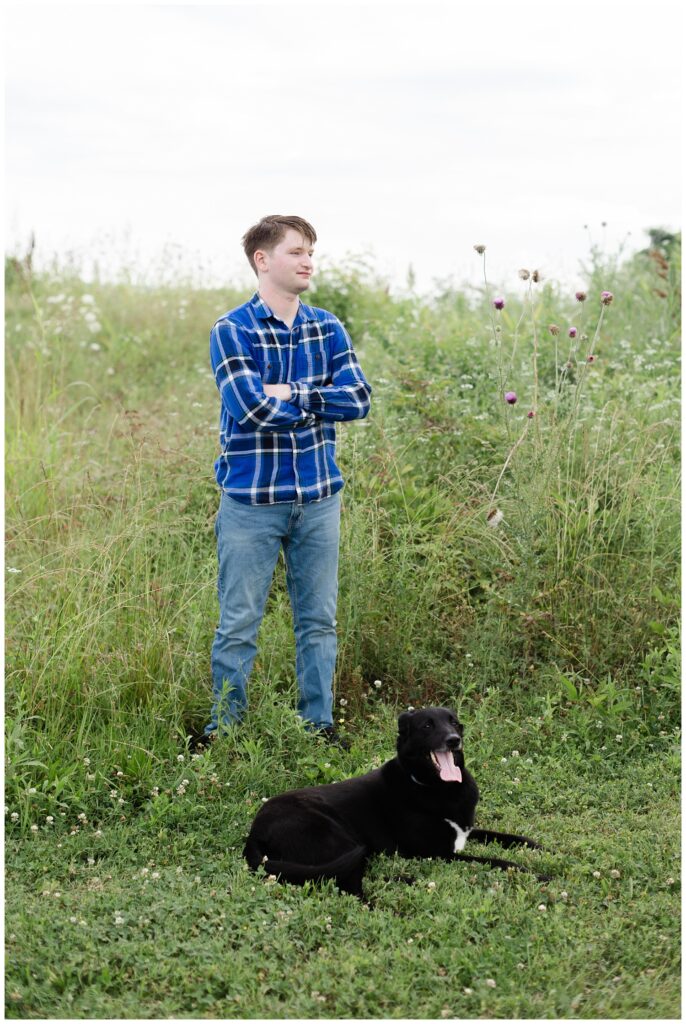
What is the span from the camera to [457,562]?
18.2 ft

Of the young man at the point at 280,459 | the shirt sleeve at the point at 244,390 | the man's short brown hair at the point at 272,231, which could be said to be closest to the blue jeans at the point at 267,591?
the young man at the point at 280,459

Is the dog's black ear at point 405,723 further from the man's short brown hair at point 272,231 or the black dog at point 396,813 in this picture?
the man's short brown hair at point 272,231

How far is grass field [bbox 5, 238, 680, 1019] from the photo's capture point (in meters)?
3.12

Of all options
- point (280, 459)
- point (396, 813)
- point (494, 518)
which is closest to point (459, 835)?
point (396, 813)

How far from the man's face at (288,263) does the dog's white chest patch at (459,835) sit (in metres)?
2.21

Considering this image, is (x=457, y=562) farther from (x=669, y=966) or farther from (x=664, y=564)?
(x=669, y=966)

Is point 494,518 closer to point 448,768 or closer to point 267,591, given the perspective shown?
point 267,591

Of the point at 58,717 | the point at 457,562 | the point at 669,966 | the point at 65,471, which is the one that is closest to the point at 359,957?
the point at 669,966

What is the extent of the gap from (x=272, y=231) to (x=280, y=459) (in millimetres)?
957

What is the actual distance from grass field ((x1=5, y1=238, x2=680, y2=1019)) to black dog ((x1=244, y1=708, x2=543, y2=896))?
0.11 meters

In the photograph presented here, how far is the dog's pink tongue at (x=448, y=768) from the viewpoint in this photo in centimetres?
378

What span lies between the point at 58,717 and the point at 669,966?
261cm

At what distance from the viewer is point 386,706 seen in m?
5.03

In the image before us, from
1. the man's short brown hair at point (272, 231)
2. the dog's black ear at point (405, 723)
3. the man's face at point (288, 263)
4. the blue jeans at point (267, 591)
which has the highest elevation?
the man's short brown hair at point (272, 231)
